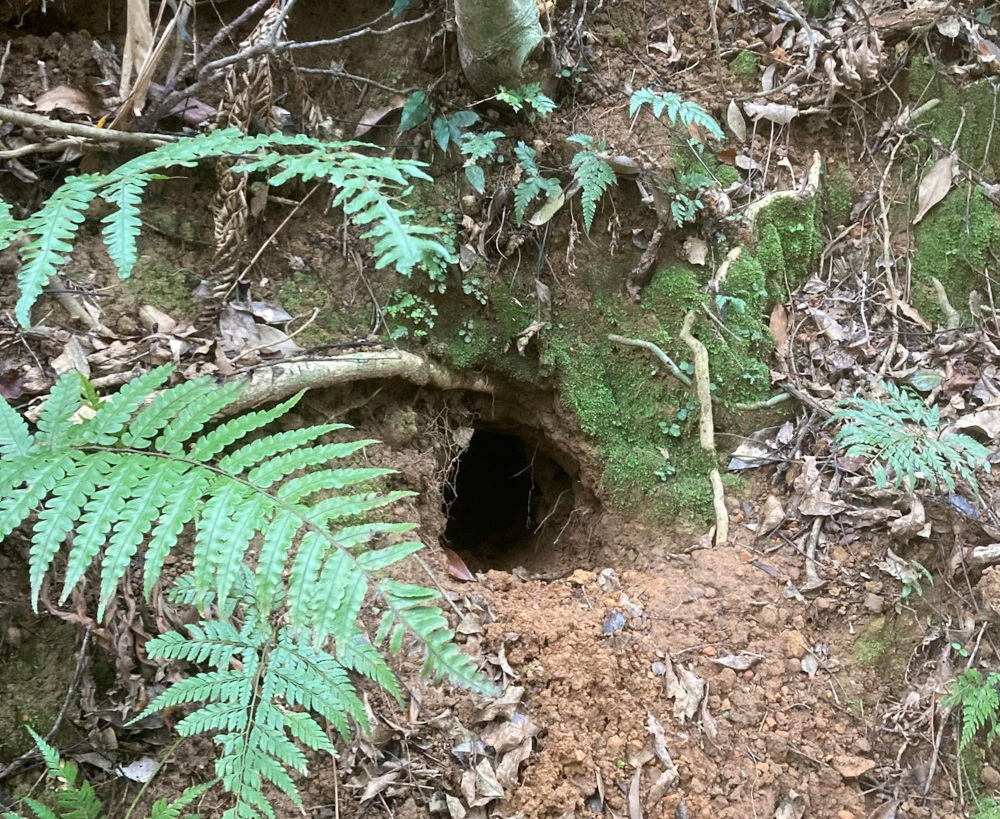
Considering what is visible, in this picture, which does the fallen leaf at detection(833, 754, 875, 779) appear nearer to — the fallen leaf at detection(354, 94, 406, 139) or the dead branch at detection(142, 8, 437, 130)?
the fallen leaf at detection(354, 94, 406, 139)

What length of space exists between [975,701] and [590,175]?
9.03ft

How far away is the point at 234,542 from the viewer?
1.61 meters

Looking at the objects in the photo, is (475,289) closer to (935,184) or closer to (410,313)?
(410,313)

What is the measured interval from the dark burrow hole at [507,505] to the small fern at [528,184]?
1.54 metres

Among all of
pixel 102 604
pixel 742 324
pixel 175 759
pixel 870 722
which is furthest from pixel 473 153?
pixel 870 722

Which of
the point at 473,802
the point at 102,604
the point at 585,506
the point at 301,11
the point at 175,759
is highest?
the point at 301,11

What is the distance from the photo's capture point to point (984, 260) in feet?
12.4

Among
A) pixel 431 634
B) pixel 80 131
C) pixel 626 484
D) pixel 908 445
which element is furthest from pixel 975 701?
pixel 80 131

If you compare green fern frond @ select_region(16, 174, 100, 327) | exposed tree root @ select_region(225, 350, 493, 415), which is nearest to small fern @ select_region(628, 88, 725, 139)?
exposed tree root @ select_region(225, 350, 493, 415)

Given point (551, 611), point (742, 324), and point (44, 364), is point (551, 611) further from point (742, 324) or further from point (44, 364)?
point (44, 364)

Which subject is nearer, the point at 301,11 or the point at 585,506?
the point at 301,11

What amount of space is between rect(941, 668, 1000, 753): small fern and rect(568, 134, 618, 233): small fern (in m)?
2.49

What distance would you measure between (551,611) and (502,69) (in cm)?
263

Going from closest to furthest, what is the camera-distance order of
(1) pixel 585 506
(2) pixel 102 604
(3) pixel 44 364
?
1. (2) pixel 102 604
2. (3) pixel 44 364
3. (1) pixel 585 506
